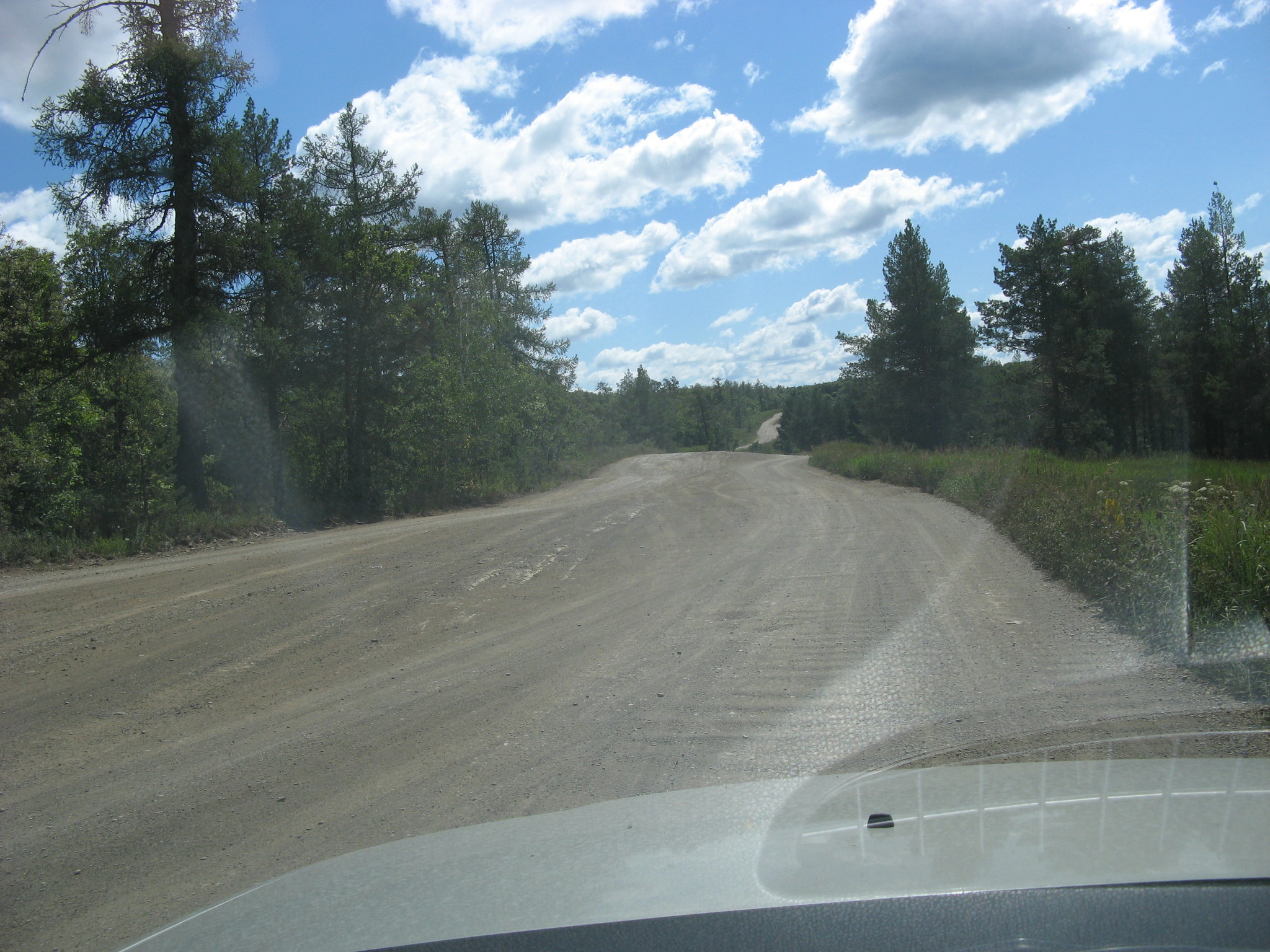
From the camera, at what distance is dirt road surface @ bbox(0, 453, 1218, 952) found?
4398mm

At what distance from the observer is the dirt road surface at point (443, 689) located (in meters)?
4.40

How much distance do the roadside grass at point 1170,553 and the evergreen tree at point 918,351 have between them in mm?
31910

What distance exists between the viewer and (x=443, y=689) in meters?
6.74

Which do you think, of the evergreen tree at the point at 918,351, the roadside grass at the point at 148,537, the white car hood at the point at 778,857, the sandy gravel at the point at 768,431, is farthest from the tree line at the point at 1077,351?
the sandy gravel at the point at 768,431

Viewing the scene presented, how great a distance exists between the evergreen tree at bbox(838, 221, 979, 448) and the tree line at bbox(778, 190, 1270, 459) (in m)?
0.07

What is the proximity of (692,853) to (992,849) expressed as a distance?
961 mm

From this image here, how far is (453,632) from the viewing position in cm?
874

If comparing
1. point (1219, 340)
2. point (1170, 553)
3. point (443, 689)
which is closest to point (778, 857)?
point (443, 689)

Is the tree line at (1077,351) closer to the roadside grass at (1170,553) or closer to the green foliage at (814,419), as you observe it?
the roadside grass at (1170,553)

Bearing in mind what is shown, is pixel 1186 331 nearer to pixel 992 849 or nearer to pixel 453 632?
pixel 453 632

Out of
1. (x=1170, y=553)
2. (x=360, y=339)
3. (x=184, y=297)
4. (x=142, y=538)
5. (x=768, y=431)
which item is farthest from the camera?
(x=768, y=431)

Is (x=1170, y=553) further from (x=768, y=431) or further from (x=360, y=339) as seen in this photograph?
(x=768, y=431)

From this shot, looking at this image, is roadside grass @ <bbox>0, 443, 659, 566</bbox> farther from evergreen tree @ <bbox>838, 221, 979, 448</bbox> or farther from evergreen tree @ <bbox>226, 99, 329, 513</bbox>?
evergreen tree @ <bbox>838, 221, 979, 448</bbox>

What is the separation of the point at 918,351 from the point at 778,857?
46.4 meters
